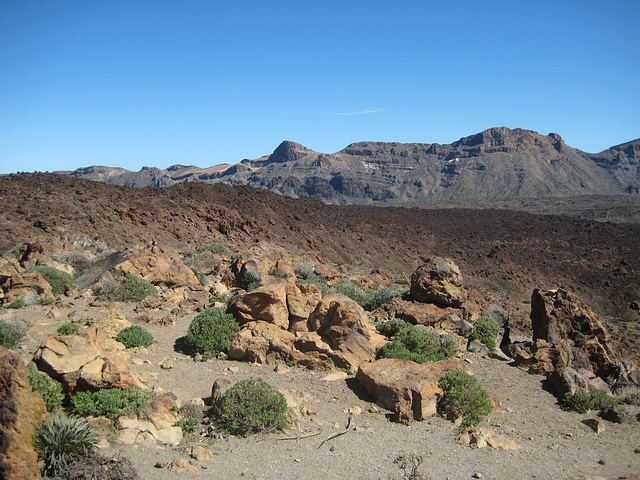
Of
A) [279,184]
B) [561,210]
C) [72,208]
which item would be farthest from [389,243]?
[279,184]

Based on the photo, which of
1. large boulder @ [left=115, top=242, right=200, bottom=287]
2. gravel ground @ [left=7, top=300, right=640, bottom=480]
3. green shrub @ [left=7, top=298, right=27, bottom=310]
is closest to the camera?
gravel ground @ [left=7, top=300, right=640, bottom=480]

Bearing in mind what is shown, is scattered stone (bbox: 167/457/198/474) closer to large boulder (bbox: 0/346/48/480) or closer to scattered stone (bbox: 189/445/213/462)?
scattered stone (bbox: 189/445/213/462)

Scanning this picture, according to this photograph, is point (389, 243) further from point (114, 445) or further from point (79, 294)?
point (114, 445)

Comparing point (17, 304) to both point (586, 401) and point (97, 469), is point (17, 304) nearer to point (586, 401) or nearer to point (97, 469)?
point (97, 469)

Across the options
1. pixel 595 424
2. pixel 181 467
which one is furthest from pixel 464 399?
pixel 181 467

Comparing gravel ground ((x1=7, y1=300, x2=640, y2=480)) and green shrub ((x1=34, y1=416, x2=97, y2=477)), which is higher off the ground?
green shrub ((x1=34, y1=416, x2=97, y2=477))

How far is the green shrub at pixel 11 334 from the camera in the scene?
22.2 feet

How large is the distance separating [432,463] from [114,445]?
3.58 meters

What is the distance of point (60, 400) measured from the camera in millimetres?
5539

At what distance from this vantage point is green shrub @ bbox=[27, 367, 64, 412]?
5336 millimetres

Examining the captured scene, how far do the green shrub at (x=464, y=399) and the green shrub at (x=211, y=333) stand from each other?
12.9ft

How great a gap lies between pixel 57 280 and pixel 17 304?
1.69m

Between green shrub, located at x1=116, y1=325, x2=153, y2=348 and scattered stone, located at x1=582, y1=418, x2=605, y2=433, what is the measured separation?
727 cm

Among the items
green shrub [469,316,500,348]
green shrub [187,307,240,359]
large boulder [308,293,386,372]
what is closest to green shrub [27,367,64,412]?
green shrub [187,307,240,359]
